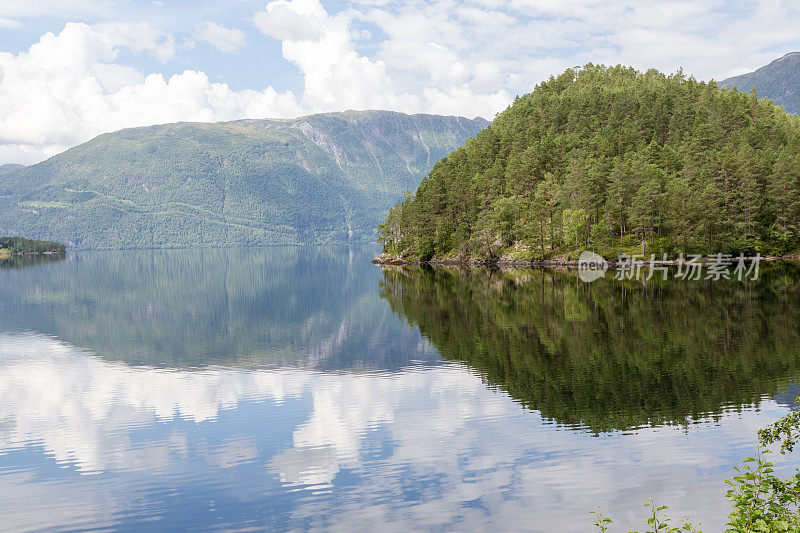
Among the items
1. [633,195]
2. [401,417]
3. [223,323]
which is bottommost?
[401,417]

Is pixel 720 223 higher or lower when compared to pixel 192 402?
higher

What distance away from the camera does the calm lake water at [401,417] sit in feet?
82.7

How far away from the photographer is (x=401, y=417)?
123 ft

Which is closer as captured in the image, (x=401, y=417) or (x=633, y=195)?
(x=401, y=417)

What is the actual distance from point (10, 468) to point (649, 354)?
43.5 meters

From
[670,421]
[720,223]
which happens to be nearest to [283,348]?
[670,421]

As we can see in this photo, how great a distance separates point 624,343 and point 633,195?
11433 centimetres

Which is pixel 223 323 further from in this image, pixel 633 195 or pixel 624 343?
pixel 633 195

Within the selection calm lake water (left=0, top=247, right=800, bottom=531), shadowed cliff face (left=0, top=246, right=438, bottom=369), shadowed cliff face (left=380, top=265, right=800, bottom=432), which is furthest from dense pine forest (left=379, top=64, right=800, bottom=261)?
calm lake water (left=0, top=247, right=800, bottom=531)

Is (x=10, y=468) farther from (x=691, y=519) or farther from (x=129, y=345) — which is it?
(x=129, y=345)

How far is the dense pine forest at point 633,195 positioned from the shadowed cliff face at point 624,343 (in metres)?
52.2

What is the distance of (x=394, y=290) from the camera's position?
11906cm

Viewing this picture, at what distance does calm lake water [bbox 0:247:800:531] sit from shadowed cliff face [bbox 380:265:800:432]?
0.28m

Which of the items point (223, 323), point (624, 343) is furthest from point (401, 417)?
point (223, 323)
